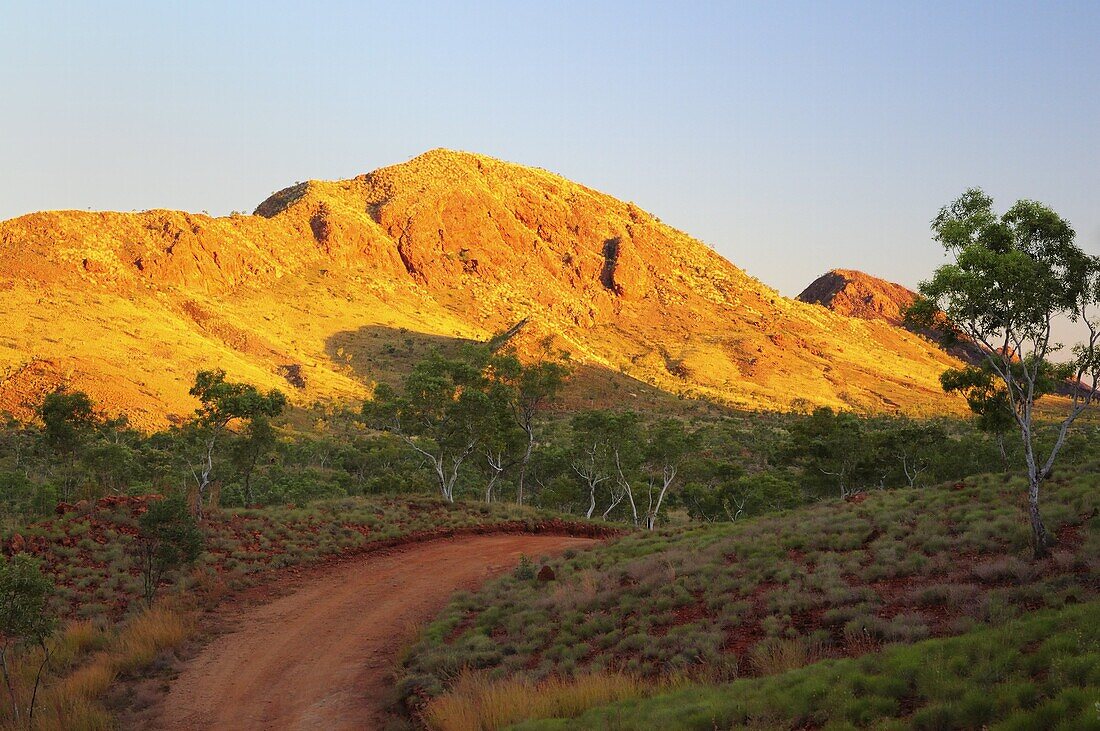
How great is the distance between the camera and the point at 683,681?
36.3 ft

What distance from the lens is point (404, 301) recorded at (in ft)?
383

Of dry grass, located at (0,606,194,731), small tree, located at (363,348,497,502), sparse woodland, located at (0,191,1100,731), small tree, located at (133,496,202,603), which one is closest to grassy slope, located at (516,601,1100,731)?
sparse woodland, located at (0,191,1100,731)

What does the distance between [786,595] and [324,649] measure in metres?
9.54

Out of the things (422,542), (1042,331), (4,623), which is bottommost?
(422,542)

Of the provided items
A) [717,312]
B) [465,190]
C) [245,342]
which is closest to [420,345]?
[245,342]

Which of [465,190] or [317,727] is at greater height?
[465,190]

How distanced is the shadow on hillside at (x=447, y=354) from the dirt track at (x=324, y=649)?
63.9 meters

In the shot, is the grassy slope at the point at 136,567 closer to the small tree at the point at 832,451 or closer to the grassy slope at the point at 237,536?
the grassy slope at the point at 237,536

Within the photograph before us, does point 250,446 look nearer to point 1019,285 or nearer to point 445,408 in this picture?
point 445,408

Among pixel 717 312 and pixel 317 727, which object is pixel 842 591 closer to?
pixel 317 727

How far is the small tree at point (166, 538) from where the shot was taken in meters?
18.6

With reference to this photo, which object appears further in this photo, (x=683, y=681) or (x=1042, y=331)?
(x=1042, y=331)

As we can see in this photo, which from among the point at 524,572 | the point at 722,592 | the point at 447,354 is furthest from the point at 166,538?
the point at 447,354

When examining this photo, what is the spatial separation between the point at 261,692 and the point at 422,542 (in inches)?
498
